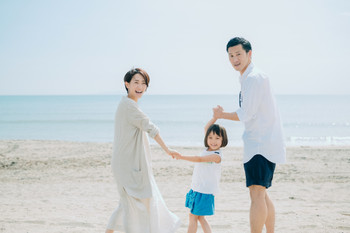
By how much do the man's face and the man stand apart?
0.03m

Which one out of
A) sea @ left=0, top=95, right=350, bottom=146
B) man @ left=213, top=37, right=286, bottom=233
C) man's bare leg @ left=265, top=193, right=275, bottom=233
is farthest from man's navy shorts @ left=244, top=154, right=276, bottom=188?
sea @ left=0, top=95, right=350, bottom=146

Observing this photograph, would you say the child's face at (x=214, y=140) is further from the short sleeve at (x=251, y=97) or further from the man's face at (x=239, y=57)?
the man's face at (x=239, y=57)

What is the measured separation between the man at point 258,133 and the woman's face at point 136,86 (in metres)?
0.80

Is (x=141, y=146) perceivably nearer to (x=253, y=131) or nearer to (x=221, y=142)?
(x=221, y=142)

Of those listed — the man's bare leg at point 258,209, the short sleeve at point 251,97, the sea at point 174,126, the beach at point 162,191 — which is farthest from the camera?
the sea at point 174,126

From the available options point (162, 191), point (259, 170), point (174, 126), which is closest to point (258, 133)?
point (259, 170)

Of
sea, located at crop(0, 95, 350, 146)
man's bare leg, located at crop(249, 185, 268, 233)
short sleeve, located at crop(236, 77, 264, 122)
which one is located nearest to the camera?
short sleeve, located at crop(236, 77, 264, 122)

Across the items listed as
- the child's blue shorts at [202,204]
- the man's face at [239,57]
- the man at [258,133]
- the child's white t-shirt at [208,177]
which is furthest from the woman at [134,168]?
the man's face at [239,57]

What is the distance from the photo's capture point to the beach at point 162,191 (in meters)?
4.57

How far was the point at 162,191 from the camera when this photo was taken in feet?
22.2

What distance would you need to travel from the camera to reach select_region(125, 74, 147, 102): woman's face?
11.1 feet

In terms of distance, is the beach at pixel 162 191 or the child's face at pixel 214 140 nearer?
the child's face at pixel 214 140

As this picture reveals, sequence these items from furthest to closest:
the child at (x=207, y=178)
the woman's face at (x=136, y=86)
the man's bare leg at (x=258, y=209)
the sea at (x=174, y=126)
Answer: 1. the sea at (x=174, y=126)
2. the child at (x=207, y=178)
3. the woman's face at (x=136, y=86)
4. the man's bare leg at (x=258, y=209)

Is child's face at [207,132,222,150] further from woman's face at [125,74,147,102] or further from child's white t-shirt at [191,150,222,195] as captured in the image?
woman's face at [125,74,147,102]
